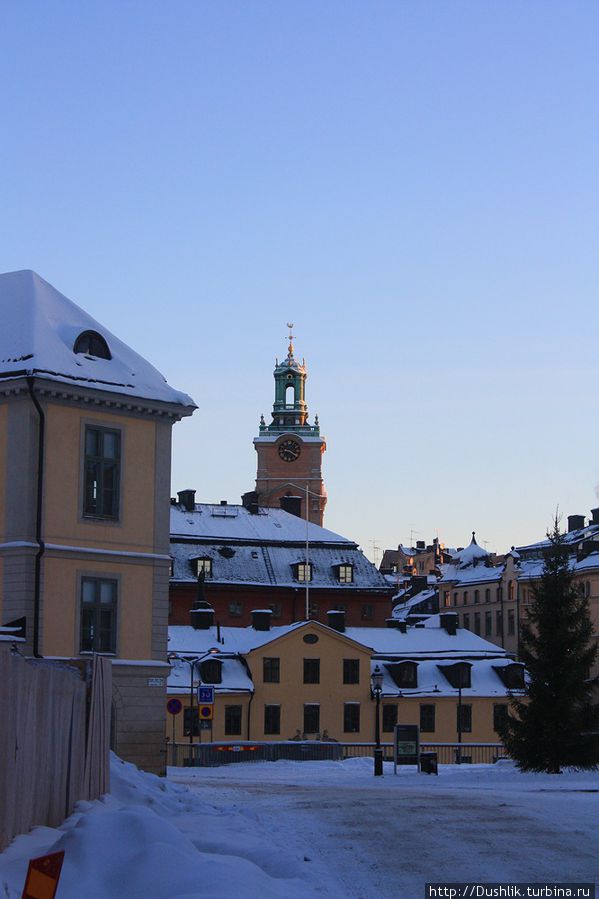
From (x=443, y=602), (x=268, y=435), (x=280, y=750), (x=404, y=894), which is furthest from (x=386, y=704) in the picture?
(x=268, y=435)

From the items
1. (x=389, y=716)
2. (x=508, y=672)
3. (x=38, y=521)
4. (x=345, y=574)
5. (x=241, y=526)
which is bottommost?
(x=389, y=716)

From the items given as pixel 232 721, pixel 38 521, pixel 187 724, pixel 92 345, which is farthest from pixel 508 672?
pixel 38 521

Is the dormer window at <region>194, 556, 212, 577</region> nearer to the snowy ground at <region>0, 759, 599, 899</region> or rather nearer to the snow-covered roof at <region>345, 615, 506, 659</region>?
the snow-covered roof at <region>345, 615, 506, 659</region>

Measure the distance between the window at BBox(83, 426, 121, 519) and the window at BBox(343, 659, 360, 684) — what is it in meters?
45.6

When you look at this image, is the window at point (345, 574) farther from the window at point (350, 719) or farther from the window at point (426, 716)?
the window at point (350, 719)

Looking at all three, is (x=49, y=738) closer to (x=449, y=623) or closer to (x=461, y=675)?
(x=461, y=675)

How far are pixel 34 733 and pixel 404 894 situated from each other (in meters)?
4.40

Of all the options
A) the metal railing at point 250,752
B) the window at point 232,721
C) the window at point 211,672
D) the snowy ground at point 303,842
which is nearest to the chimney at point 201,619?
the window at point 211,672

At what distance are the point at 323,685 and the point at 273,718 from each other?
139 inches

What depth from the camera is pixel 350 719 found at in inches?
3167

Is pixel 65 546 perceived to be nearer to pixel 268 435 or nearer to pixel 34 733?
pixel 34 733

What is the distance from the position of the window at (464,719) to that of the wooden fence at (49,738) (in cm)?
5993

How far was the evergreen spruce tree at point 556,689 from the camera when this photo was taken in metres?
44.4

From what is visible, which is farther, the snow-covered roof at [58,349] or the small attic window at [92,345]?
the small attic window at [92,345]
